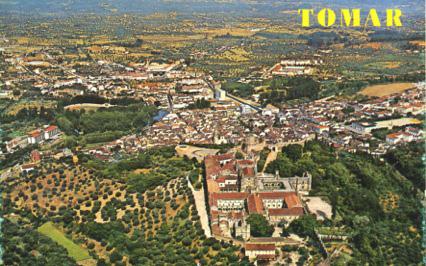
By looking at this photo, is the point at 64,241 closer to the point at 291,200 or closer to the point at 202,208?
the point at 202,208

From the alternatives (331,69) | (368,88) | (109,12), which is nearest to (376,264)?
(368,88)

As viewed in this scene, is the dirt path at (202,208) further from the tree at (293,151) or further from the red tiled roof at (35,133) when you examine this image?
the red tiled roof at (35,133)

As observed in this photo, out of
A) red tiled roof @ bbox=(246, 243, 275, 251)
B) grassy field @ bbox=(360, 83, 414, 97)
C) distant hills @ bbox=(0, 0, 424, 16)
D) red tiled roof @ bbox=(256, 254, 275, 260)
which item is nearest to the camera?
red tiled roof @ bbox=(256, 254, 275, 260)

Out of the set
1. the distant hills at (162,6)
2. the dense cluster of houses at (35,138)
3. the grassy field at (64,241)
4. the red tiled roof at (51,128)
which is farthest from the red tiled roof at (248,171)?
the distant hills at (162,6)

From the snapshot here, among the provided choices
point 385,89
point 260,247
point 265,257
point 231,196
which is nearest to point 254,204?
point 231,196

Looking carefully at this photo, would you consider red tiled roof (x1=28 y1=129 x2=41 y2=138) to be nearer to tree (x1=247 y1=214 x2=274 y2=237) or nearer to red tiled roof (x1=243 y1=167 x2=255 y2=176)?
red tiled roof (x1=243 y1=167 x2=255 y2=176)

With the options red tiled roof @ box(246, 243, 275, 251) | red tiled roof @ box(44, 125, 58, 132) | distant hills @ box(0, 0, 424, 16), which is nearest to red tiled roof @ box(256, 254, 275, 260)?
red tiled roof @ box(246, 243, 275, 251)

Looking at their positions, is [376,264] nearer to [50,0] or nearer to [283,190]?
[283,190]

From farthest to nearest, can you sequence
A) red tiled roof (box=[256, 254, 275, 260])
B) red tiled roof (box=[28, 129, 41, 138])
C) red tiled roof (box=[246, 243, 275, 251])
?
red tiled roof (box=[28, 129, 41, 138]), red tiled roof (box=[246, 243, 275, 251]), red tiled roof (box=[256, 254, 275, 260])
